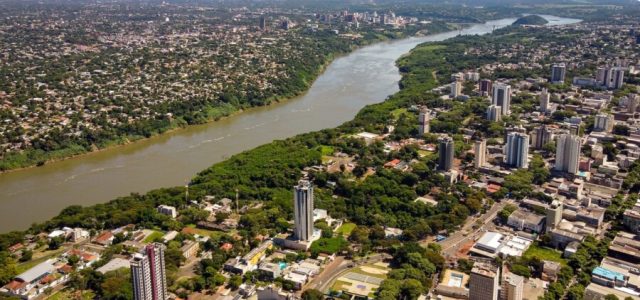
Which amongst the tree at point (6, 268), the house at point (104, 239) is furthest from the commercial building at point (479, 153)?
the tree at point (6, 268)

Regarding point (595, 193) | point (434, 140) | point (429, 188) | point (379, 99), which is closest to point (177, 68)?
point (379, 99)

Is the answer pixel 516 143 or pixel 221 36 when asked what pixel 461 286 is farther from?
pixel 221 36

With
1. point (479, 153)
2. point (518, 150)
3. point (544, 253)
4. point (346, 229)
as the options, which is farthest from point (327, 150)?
point (544, 253)

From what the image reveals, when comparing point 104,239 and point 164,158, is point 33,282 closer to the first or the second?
point 104,239

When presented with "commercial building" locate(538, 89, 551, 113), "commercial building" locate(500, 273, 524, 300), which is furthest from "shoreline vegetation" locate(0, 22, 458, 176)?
"commercial building" locate(500, 273, 524, 300)

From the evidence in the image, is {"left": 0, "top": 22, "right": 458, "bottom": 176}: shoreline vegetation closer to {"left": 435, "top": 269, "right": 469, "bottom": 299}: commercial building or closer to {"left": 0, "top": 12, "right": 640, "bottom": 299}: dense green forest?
{"left": 0, "top": 12, "right": 640, "bottom": 299}: dense green forest

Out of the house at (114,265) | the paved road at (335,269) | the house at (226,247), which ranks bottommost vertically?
the paved road at (335,269)

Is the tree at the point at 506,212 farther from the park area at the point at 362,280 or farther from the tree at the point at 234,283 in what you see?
the tree at the point at 234,283
